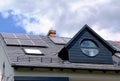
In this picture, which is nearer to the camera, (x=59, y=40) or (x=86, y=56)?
(x=86, y=56)

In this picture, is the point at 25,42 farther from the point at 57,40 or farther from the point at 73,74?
the point at 73,74

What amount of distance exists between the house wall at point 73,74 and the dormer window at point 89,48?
164cm

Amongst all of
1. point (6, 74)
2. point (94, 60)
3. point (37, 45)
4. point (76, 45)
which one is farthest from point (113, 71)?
Result: point (6, 74)

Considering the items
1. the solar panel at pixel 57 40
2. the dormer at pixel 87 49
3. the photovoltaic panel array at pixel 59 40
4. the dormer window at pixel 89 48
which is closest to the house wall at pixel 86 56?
the dormer at pixel 87 49

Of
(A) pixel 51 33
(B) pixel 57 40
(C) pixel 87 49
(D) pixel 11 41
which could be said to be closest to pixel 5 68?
(D) pixel 11 41

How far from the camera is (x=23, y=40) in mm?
22453

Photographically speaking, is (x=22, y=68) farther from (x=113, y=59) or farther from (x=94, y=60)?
(x=113, y=59)

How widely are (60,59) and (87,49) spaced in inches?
83.1

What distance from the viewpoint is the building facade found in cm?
1816

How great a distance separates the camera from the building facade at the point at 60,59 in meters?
18.2

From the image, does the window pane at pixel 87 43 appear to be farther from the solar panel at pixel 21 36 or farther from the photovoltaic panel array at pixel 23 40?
the solar panel at pixel 21 36

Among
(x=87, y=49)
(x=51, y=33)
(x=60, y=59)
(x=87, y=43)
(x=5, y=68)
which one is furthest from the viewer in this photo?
(x=51, y=33)

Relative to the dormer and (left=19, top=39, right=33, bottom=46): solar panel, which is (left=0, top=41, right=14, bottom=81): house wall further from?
the dormer

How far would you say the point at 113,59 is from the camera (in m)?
22.0
